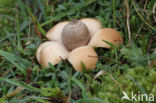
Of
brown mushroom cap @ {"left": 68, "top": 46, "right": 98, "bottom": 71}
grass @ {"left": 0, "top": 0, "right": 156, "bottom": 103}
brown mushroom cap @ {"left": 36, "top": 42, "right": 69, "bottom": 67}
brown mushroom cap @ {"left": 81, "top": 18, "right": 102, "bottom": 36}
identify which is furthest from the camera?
brown mushroom cap @ {"left": 81, "top": 18, "right": 102, "bottom": 36}

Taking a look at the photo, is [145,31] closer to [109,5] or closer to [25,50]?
[109,5]

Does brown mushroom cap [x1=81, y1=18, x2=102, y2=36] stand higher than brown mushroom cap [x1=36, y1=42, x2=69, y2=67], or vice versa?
brown mushroom cap [x1=81, y1=18, x2=102, y2=36]

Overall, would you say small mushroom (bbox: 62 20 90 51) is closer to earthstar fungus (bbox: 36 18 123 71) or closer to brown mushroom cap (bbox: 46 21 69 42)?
Answer: earthstar fungus (bbox: 36 18 123 71)

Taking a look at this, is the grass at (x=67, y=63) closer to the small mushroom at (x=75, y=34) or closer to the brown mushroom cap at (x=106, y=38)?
the brown mushroom cap at (x=106, y=38)

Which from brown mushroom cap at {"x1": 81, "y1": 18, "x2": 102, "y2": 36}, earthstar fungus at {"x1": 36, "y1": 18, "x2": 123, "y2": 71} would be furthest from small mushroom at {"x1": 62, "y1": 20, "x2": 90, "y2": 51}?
brown mushroom cap at {"x1": 81, "y1": 18, "x2": 102, "y2": 36}

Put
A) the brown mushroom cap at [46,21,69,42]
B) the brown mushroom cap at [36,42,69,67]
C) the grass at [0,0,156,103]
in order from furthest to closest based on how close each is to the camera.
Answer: the brown mushroom cap at [46,21,69,42] → the brown mushroom cap at [36,42,69,67] → the grass at [0,0,156,103]

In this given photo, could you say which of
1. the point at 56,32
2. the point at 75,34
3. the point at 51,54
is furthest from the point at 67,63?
the point at 56,32

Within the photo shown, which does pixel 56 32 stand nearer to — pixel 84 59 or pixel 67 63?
pixel 67 63

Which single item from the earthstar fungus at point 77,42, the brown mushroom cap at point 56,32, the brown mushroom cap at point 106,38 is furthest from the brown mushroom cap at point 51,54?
the brown mushroom cap at point 106,38
